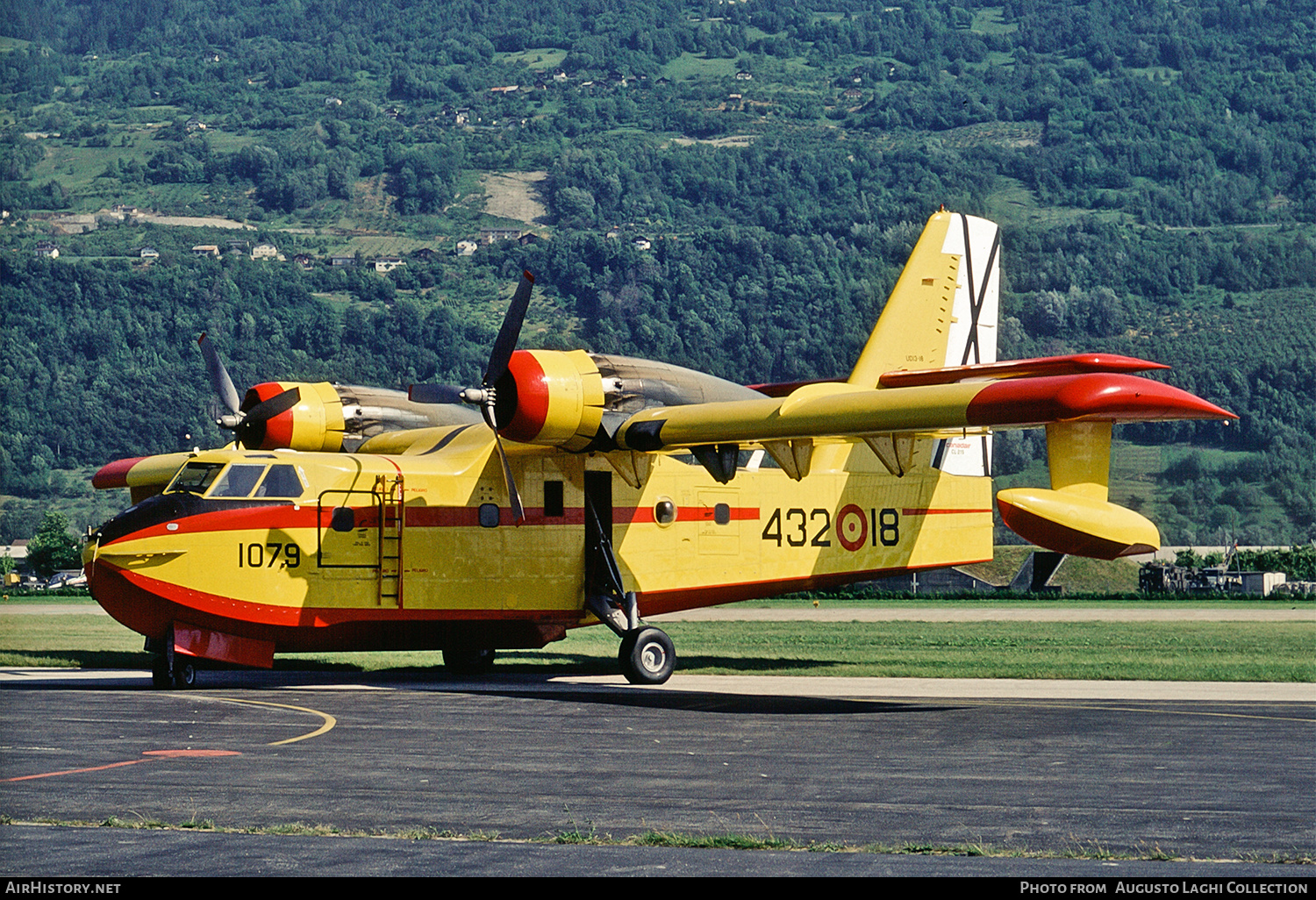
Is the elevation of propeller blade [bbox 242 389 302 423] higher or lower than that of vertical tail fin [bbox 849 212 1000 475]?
lower

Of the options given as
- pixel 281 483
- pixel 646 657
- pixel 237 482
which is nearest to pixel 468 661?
pixel 646 657

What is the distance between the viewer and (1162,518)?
18650 centimetres

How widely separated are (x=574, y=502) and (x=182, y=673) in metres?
7.48

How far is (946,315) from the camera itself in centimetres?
3366

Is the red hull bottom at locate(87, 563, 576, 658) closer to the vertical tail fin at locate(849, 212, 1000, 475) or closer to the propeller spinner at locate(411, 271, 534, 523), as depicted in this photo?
the propeller spinner at locate(411, 271, 534, 523)

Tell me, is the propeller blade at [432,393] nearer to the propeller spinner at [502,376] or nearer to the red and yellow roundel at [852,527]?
the propeller spinner at [502,376]

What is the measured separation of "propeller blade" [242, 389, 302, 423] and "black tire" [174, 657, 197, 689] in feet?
20.3

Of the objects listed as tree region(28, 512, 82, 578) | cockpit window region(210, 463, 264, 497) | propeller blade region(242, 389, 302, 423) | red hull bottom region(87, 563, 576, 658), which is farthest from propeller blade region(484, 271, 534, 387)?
tree region(28, 512, 82, 578)

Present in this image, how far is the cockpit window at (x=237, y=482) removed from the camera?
Answer: 85.2ft

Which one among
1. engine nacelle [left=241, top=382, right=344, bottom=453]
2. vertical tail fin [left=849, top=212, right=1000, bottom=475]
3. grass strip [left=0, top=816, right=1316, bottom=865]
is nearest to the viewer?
grass strip [left=0, top=816, right=1316, bottom=865]

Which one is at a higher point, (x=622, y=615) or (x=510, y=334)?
(x=510, y=334)

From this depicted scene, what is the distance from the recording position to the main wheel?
1086 inches

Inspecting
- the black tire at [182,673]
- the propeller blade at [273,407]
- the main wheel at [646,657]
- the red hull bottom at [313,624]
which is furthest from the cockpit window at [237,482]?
the main wheel at [646,657]

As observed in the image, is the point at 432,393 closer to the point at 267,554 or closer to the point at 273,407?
the point at 273,407
